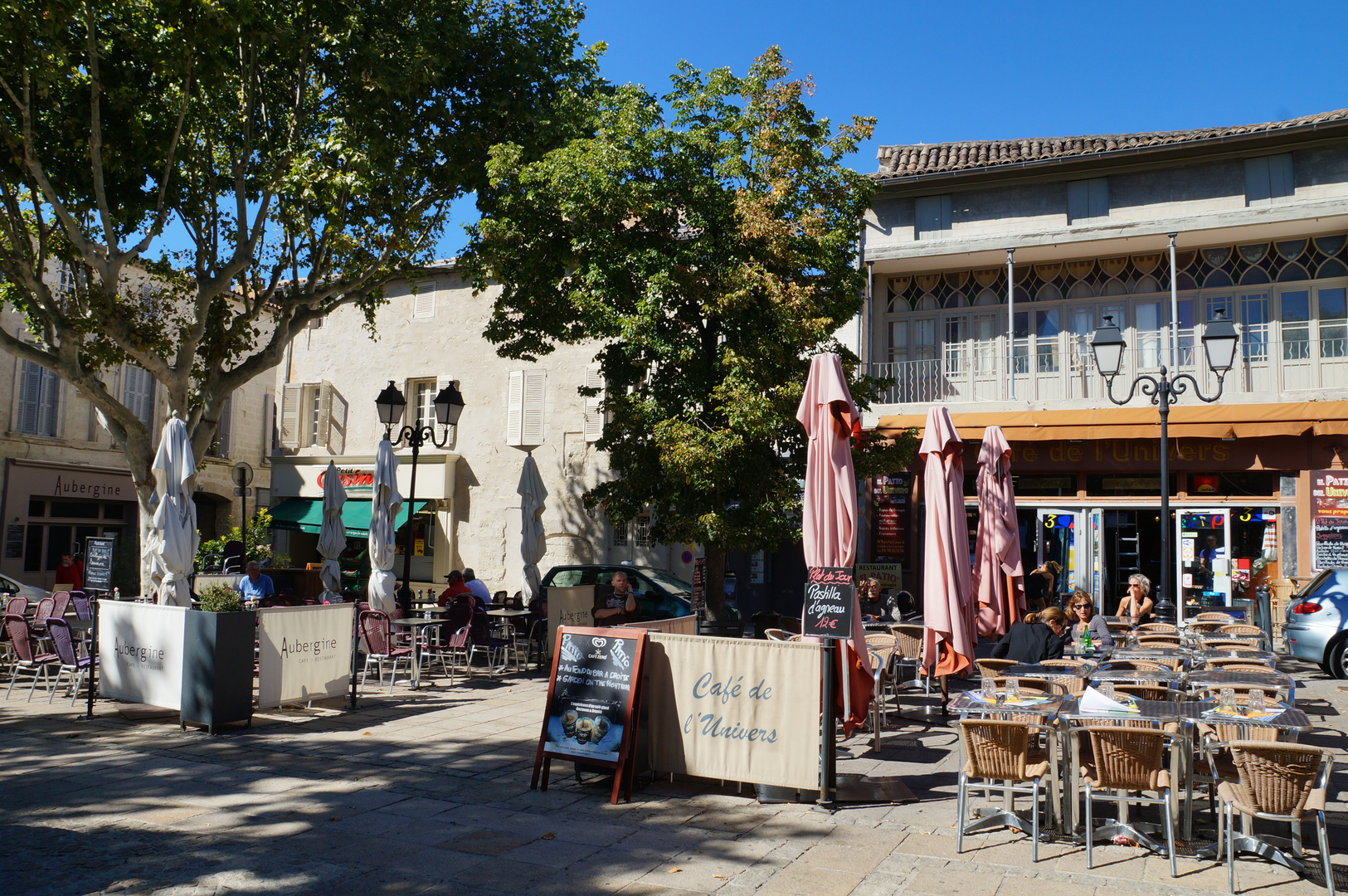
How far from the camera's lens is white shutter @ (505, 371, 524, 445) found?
22750mm

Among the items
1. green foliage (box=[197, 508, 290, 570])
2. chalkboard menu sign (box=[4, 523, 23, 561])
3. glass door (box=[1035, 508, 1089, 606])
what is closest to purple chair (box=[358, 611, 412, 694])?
green foliage (box=[197, 508, 290, 570])

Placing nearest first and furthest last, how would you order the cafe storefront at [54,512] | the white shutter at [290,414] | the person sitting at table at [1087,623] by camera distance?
the person sitting at table at [1087,623], the cafe storefront at [54,512], the white shutter at [290,414]

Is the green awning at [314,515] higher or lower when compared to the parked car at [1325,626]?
higher

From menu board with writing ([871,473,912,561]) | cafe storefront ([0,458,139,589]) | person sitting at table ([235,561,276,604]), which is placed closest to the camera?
person sitting at table ([235,561,276,604])

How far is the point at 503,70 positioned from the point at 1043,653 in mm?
11817

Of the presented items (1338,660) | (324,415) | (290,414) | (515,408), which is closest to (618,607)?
(1338,660)

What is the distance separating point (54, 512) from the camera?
25094 mm

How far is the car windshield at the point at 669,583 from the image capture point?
1634 cm

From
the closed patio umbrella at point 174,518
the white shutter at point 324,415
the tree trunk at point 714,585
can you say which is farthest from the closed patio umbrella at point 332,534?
the white shutter at point 324,415

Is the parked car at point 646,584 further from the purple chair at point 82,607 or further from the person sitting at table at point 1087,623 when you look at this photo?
the purple chair at point 82,607

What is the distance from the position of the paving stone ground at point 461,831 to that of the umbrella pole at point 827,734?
139mm

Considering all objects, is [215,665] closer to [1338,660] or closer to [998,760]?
[998,760]

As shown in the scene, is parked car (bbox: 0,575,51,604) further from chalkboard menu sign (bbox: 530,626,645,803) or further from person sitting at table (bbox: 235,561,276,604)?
chalkboard menu sign (bbox: 530,626,645,803)

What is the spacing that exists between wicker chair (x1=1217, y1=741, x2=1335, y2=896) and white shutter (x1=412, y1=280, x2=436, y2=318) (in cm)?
2266
